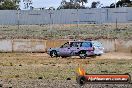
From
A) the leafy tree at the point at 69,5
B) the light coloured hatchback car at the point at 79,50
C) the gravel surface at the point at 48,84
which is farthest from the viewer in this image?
the leafy tree at the point at 69,5

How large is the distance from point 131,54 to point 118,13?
4105 centimetres

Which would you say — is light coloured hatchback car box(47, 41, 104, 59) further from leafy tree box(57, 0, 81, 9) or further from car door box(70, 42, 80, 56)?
leafy tree box(57, 0, 81, 9)

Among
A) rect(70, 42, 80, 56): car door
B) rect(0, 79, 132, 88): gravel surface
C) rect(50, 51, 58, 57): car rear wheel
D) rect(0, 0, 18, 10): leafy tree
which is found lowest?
rect(50, 51, 58, 57): car rear wheel

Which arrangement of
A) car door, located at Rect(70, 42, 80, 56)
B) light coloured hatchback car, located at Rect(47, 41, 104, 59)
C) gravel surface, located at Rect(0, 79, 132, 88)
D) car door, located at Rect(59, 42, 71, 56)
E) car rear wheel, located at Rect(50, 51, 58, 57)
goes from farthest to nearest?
car rear wheel, located at Rect(50, 51, 58, 57) → car door, located at Rect(59, 42, 71, 56) → car door, located at Rect(70, 42, 80, 56) → light coloured hatchback car, located at Rect(47, 41, 104, 59) → gravel surface, located at Rect(0, 79, 132, 88)

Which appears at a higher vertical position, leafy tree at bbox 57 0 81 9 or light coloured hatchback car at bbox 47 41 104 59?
leafy tree at bbox 57 0 81 9

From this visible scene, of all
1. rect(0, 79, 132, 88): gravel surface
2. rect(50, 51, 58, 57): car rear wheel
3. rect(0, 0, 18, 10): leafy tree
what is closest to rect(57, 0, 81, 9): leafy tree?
rect(0, 0, 18, 10): leafy tree

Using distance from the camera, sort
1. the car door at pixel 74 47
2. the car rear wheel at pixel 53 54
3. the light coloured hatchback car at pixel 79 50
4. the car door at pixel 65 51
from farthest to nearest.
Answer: the car rear wheel at pixel 53 54 < the car door at pixel 65 51 < the car door at pixel 74 47 < the light coloured hatchback car at pixel 79 50

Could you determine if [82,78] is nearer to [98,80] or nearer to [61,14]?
[98,80]

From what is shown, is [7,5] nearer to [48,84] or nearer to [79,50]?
[79,50]

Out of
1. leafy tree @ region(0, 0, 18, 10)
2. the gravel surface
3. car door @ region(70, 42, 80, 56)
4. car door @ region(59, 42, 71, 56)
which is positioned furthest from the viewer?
leafy tree @ region(0, 0, 18, 10)

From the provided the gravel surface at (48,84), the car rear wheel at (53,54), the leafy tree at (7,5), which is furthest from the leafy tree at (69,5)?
the gravel surface at (48,84)

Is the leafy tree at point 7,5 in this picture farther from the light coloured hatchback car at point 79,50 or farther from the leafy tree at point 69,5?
the light coloured hatchback car at point 79,50

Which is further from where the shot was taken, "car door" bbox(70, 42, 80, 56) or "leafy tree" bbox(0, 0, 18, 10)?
"leafy tree" bbox(0, 0, 18, 10)

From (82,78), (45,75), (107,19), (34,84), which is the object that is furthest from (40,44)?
(107,19)
